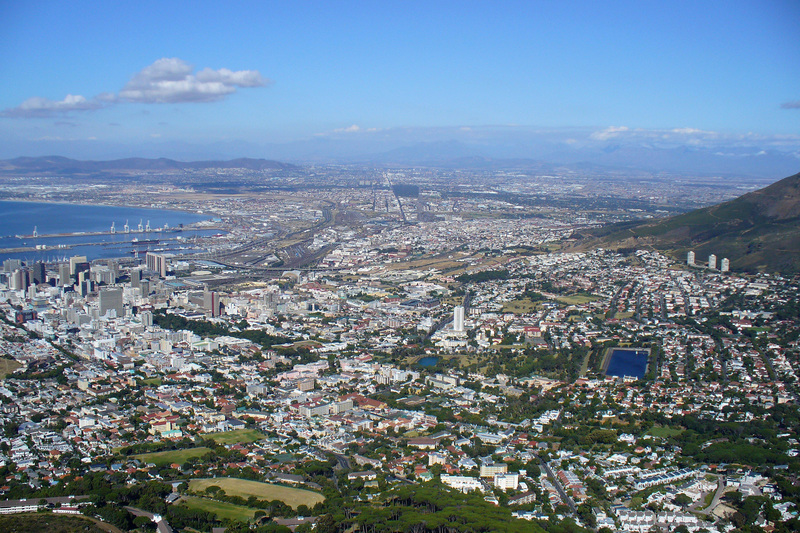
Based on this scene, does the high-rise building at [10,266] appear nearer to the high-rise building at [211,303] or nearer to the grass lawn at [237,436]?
the high-rise building at [211,303]

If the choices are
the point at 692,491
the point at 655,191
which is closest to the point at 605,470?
the point at 692,491

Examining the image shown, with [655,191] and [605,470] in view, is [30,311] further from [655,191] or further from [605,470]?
[655,191]

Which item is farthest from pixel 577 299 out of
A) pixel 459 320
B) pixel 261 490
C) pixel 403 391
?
pixel 261 490

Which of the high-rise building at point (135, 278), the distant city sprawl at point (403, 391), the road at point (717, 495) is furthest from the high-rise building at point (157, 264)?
the road at point (717, 495)

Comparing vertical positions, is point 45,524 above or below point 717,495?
above

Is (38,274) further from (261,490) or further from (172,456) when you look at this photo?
(261,490)

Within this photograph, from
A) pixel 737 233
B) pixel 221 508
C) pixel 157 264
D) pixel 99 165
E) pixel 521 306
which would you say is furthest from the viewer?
pixel 99 165
